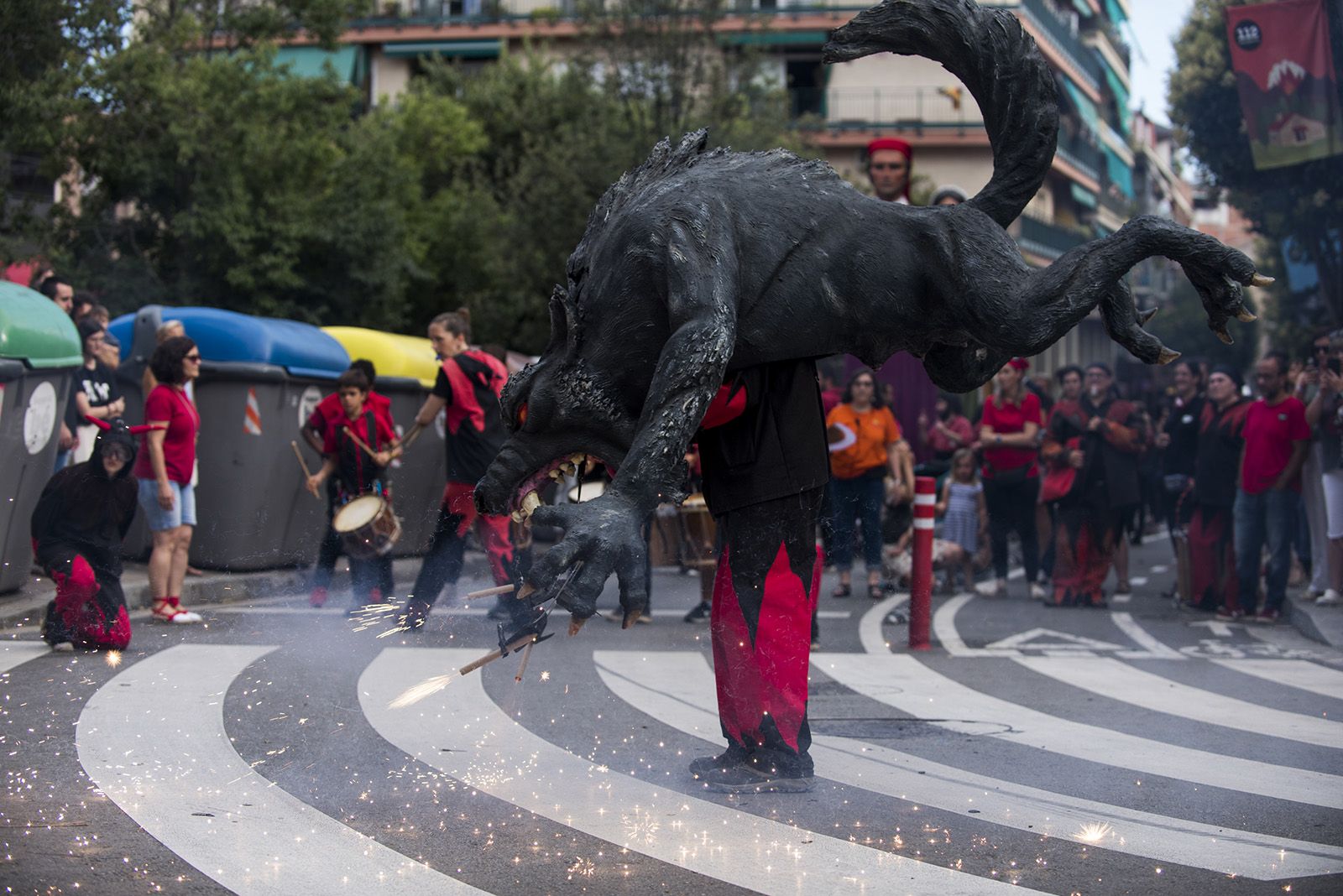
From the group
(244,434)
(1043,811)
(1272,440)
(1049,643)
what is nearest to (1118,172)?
(1272,440)

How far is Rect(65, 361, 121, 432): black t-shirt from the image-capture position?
9.89 metres

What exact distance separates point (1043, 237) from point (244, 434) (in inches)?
1504

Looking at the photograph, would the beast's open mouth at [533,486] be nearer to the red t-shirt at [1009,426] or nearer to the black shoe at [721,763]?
the black shoe at [721,763]

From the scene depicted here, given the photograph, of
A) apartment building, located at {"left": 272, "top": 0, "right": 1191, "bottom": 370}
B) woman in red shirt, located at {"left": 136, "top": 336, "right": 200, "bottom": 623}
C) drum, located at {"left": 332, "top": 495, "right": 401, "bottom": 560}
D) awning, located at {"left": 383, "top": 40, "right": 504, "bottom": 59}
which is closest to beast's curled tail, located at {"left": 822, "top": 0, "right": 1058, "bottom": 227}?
drum, located at {"left": 332, "top": 495, "right": 401, "bottom": 560}

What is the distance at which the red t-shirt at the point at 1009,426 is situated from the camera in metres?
12.1

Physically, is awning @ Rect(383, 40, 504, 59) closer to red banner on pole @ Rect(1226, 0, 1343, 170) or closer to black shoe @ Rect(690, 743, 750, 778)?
red banner on pole @ Rect(1226, 0, 1343, 170)

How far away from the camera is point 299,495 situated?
11422 mm

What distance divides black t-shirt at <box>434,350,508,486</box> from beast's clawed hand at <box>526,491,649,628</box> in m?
5.20

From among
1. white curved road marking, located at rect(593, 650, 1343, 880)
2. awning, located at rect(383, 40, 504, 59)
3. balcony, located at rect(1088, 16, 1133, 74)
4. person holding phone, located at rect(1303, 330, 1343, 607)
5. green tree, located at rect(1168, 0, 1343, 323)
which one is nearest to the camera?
white curved road marking, located at rect(593, 650, 1343, 880)

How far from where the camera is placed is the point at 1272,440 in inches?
419

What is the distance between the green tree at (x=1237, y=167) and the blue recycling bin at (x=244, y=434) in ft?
28.2

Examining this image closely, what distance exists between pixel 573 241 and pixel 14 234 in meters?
10.5

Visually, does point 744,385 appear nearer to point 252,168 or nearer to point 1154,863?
point 1154,863

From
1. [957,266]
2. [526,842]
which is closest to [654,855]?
[526,842]
